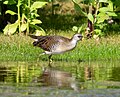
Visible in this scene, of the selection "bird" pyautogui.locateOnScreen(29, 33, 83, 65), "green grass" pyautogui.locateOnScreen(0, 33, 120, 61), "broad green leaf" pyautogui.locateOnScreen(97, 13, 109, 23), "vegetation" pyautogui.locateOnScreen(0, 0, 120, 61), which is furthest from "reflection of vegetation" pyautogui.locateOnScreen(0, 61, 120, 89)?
"broad green leaf" pyautogui.locateOnScreen(97, 13, 109, 23)

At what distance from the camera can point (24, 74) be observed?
11.9 m

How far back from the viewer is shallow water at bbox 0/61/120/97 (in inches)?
382

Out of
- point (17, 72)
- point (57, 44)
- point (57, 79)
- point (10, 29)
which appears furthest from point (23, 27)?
point (57, 79)

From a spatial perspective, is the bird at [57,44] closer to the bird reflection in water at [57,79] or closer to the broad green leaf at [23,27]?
the bird reflection in water at [57,79]

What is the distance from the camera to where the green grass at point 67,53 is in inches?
555

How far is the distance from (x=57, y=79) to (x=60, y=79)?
54 millimetres

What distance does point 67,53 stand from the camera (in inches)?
572

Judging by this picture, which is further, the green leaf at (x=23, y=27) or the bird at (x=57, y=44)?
the green leaf at (x=23, y=27)

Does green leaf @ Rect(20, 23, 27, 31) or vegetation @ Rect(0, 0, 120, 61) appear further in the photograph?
green leaf @ Rect(20, 23, 27, 31)

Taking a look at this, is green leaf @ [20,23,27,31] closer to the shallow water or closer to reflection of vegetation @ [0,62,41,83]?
the shallow water

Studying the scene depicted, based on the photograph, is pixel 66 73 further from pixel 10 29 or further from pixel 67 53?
pixel 10 29

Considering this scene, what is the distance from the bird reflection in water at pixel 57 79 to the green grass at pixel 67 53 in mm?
1642

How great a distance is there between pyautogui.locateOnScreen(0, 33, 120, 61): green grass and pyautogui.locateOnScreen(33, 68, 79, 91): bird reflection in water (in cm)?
164

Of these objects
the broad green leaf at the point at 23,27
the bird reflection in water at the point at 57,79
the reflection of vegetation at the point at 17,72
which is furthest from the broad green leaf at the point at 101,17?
the bird reflection in water at the point at 57,79
